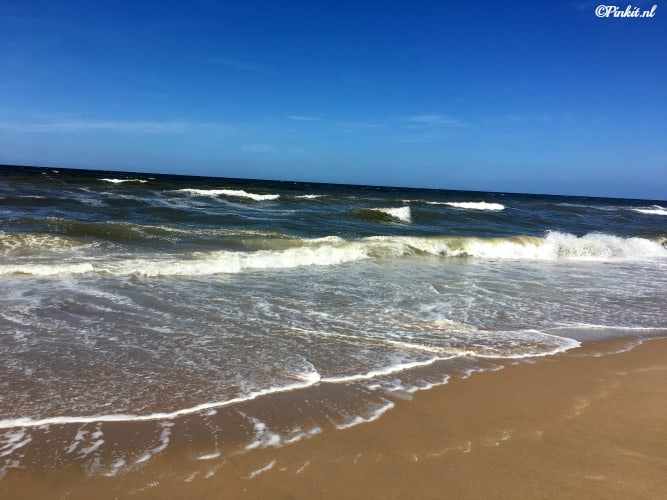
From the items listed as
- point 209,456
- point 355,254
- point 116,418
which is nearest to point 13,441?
point 116,418

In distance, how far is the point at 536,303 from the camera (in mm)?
7805

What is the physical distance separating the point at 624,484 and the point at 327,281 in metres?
6.51

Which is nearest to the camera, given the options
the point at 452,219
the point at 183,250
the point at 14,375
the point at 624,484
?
the point at 624,484

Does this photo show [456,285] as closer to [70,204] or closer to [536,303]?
[536,303]

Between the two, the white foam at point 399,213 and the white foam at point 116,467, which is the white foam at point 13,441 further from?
the white foam at point 399,213

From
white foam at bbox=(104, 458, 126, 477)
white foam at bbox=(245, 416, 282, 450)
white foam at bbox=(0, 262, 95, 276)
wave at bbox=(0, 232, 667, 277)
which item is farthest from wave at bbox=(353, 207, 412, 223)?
white foam at bbox=(104, 458, 126, 477)

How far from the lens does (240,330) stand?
5.54 metres

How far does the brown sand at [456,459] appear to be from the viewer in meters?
2.56

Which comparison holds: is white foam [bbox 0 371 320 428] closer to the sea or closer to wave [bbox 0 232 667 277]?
the sea

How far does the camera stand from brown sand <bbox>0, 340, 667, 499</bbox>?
2564mm

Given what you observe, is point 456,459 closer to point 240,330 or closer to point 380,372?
point 380,372

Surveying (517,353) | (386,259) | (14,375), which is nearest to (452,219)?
(386,259)

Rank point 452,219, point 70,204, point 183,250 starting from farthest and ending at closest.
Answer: point 452,219, point 70,204, point 183,250

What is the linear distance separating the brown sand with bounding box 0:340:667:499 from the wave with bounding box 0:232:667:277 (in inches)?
247
